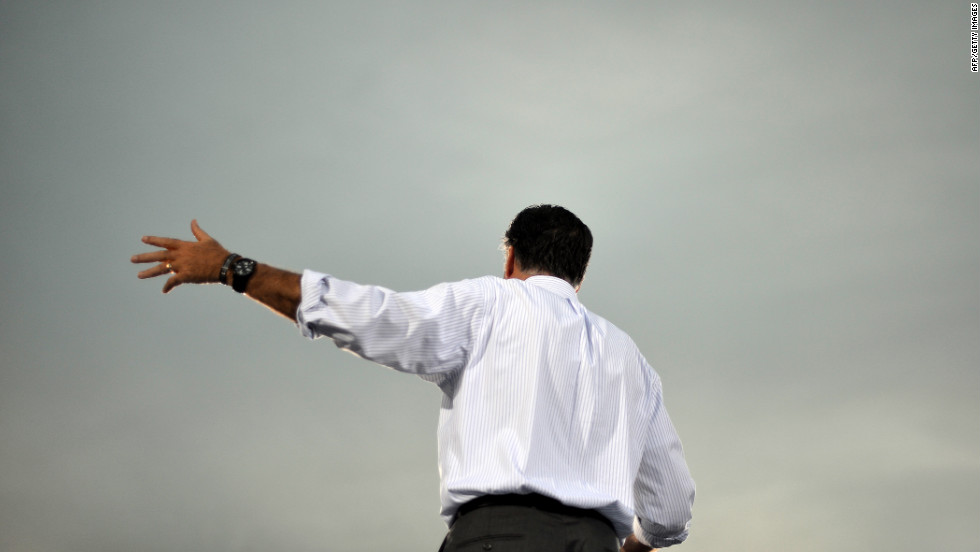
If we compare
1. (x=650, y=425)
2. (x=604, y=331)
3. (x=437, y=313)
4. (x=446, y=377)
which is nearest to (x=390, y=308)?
(x=437, y=313)

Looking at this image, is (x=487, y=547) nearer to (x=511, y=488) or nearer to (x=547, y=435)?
(x=511, y=488)

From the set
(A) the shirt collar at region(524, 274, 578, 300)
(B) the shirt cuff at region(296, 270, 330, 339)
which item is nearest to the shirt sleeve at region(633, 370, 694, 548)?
(A) the shirt collar at region(524, 274, 578, 300)

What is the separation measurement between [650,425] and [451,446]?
0.88 metres

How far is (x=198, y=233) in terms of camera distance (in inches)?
114

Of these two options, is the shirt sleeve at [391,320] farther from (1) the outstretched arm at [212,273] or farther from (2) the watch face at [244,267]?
(2) the watch face at [244,267]

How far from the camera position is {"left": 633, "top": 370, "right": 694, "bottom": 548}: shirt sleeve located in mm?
3303

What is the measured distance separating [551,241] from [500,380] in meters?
0.71

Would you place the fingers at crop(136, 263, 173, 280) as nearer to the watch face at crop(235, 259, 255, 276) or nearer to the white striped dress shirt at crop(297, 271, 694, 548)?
the watch face at crop(235, 259, 255, 276)

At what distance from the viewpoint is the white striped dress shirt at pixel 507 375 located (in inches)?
103

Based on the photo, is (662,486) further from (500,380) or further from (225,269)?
(225,269)

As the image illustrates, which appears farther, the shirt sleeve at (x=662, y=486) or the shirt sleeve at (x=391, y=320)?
the shirt sleeve at (x=662, y=486)

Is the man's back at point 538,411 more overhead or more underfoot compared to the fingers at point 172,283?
more underfoot

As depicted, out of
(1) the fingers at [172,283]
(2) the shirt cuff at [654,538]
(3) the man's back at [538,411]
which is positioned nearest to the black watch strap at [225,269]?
(1) the fingers at [172,283]

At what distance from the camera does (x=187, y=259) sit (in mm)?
2734
